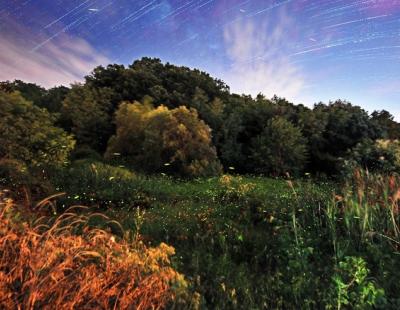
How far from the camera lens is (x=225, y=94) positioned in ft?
102

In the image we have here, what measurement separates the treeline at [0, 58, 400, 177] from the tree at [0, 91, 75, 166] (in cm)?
3

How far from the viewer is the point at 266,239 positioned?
7.25 metres

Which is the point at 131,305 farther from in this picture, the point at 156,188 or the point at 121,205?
the point at 156,188

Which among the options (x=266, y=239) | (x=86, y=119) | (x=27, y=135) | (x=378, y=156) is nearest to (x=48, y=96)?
(x=86, y=119)

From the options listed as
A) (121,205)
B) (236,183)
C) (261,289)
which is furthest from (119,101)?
(261,289)

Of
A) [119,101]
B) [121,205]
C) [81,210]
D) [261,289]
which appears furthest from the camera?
[119,101]

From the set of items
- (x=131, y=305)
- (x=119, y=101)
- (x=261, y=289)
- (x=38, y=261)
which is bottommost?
(x=261, y=289)

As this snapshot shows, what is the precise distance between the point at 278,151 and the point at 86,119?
12.2m

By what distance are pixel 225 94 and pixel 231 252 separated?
25317 mm

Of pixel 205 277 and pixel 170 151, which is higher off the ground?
pixel 170 151

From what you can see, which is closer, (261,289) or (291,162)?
(261,289)

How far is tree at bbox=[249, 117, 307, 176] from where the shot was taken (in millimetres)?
20500

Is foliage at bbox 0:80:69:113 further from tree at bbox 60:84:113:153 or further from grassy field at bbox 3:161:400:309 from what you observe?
grassy field at bbox 3:161:400:309

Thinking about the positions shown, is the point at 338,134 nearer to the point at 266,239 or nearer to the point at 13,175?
the point at 266,239
